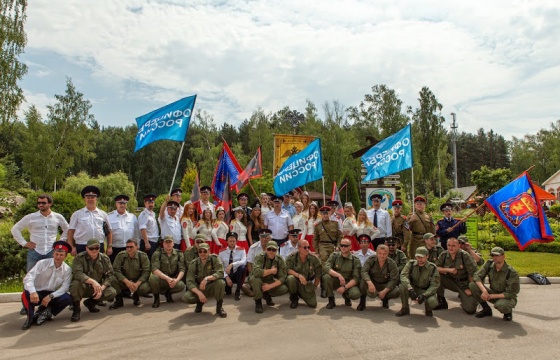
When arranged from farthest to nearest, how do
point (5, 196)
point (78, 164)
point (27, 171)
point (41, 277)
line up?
point (78, 164)
point (27, 171)
point (5, 196)
point (41, 277)

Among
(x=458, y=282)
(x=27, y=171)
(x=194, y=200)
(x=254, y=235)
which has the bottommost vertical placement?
(x=458, y=282)

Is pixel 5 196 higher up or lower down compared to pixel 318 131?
lower down

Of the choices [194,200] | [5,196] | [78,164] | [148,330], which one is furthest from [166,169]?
[148,330]

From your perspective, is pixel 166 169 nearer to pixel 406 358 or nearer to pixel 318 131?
pixel 318 131

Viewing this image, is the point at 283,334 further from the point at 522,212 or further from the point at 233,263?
the point at 522,212

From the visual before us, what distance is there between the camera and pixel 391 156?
37.6ft

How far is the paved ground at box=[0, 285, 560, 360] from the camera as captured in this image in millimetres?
5508

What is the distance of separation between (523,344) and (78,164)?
6358cm

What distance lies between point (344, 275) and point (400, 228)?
2.55 m

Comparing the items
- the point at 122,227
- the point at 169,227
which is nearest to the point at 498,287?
the point at 169,227

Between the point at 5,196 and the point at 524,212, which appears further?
the point at 5,196

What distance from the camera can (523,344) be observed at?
585cm

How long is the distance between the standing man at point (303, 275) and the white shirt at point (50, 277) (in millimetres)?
3807

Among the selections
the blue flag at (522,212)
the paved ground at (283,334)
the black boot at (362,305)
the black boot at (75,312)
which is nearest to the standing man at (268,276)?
the paved ground at (283,334)
